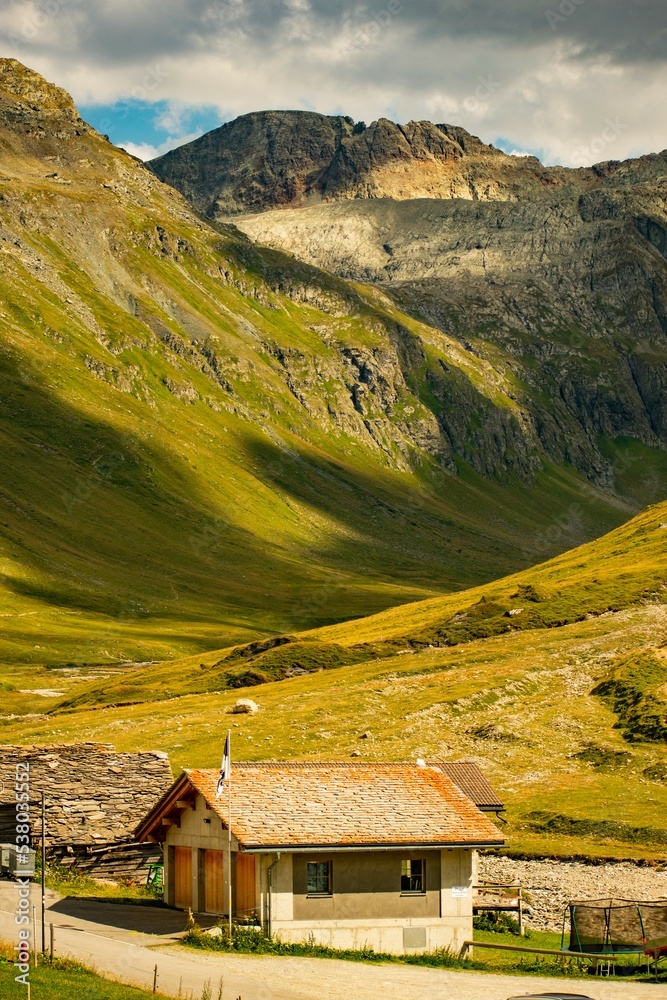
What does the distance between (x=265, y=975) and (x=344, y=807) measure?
10638mm

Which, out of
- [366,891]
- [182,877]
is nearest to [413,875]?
[366,891]

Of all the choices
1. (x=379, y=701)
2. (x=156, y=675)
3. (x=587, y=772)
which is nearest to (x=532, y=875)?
(x=587, y=772)

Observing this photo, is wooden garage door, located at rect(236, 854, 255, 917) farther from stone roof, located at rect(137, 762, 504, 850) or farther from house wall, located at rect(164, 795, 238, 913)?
stone roof, located at rect(137, 762, 504, 850)

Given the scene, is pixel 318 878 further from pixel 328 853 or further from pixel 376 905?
pixel 376 905

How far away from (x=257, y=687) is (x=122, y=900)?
91.7 m

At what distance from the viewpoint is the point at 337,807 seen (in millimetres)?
53188

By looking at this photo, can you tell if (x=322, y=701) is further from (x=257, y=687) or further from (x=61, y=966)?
(x=61, y=966)

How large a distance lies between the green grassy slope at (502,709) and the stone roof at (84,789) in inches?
969

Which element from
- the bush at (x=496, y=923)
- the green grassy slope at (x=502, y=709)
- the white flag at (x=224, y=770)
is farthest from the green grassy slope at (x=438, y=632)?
the white flag at (x=224, y=770)

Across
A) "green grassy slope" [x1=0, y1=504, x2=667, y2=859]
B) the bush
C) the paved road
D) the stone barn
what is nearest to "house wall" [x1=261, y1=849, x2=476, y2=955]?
the paved road

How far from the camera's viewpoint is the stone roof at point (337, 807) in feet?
165

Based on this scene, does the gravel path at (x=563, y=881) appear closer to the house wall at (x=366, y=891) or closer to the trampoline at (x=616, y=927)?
the trampoline at (x=616, y=927)

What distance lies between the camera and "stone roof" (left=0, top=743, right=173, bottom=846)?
57344 mm

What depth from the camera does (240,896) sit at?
50.5 metres
